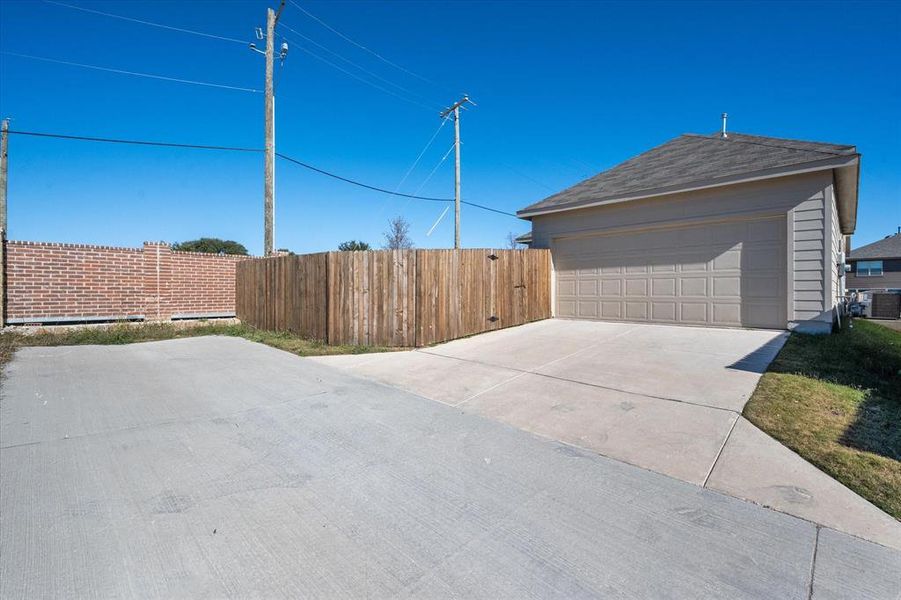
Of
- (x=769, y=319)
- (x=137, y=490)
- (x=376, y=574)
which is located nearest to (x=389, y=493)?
(x=376, y=574)

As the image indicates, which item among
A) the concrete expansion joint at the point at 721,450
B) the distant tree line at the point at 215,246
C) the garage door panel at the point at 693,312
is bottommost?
the concrete expansion joint at the point at 721,450

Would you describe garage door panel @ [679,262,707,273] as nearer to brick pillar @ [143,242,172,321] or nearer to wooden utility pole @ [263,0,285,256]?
wooden utility pole @ [263,0,285,256]

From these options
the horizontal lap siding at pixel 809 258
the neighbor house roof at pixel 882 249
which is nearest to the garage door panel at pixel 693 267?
the horizontal lap siding at pixel 809 258

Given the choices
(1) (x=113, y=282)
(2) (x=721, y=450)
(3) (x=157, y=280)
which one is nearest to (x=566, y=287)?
(2) (x=721, y=450)

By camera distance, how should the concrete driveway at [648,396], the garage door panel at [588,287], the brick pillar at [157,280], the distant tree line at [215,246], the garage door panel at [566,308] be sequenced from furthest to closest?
the distant tree line at [215,246], the brick pillar at [157,280], the garage door panel at [566,308], the garage door panel at [588,287], the concrete driveway at [648,396]

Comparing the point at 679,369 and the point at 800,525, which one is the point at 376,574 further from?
the point at 679,369

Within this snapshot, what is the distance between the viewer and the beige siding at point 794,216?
7.41 metres

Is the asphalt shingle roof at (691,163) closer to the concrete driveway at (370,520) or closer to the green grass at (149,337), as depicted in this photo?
the green grass at (149,337)

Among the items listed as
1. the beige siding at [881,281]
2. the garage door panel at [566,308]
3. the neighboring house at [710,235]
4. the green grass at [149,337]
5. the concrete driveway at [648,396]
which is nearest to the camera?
the concrete driveway at [648,396]

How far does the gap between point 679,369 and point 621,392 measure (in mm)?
1418

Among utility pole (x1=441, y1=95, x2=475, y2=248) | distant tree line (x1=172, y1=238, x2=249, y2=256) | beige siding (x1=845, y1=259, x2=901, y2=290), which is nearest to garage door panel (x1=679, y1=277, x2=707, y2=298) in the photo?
utility pole (x1=441, y1=95, x2=475, y2=248)

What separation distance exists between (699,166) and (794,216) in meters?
→ 2.36

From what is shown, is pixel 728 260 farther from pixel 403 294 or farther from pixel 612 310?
pixel 403 294

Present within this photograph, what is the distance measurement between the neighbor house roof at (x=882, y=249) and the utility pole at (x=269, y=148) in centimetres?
4296
